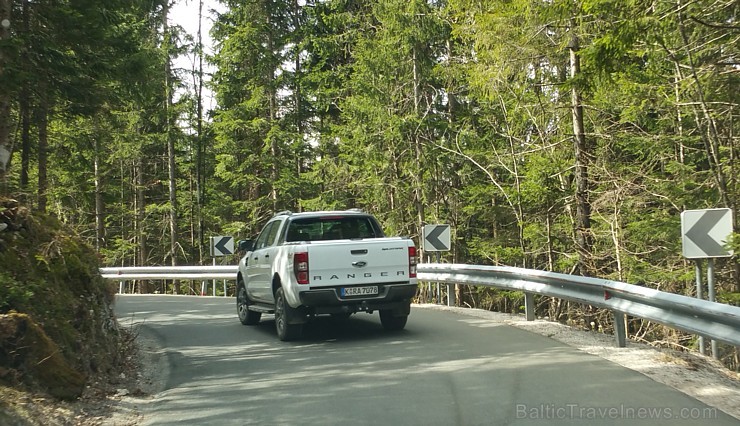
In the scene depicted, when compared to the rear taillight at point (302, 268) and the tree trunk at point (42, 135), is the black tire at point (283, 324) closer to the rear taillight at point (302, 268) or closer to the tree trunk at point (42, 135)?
the rear taillight at point (302, 268)

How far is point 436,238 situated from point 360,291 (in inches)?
258

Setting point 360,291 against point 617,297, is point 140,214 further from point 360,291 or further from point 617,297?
point 617,297

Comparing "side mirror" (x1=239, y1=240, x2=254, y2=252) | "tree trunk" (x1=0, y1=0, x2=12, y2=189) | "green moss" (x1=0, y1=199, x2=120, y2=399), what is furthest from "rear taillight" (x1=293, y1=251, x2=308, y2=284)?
"tree trunk" (x1=0, y1=0, x2=12, y2=189)

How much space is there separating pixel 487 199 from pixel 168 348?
56.6ft

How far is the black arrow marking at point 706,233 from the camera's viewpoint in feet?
27.7

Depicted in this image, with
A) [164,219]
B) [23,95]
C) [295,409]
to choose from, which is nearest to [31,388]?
[295,409]

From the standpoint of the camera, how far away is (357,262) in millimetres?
10055

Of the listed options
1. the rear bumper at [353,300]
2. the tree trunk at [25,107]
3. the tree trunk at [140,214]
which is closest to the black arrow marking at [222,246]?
the tree trunk at [25,107]

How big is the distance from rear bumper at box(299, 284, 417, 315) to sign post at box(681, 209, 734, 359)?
3.87 m

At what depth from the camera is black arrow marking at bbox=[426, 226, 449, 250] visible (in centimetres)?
1636

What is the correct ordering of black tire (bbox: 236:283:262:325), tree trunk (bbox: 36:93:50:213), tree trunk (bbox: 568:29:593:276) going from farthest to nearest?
1. tree trunk (bbox: 568:29:593:276)
2. black tire (bbox: 236:283:262:325)
3. tree trunk (bbox: 36:93:50:213)

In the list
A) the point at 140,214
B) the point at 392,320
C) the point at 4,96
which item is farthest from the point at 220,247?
the point at 140,214

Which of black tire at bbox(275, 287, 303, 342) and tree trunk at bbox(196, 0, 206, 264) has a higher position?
tree trunk at bbox(196, 0, 206, 264)

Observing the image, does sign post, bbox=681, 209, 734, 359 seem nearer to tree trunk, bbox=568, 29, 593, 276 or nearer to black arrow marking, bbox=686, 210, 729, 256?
black arrow marking, bbox=686, 210, 729, 256
